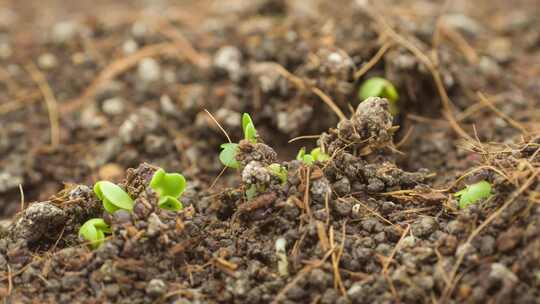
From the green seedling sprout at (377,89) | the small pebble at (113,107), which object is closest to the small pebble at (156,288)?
the green seedling sprout at (377,89)

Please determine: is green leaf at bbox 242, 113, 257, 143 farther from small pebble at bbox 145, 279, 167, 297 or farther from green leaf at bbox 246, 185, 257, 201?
small pebble at bbox 145, 279, 167, 297

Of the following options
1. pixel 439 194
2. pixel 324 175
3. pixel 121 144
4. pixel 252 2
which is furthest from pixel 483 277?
pixel 252 2

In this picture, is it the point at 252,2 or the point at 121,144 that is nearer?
the point at 121,144

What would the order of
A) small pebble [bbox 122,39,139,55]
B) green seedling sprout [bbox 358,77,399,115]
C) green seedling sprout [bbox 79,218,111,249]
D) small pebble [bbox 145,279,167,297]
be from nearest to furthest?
small pebble [bbox 145,279,167,297] → green seedling sprout [bbox 79,218,111,249] → green seedling sprout [bbox 358,77,399,115] → small pebble [bbox 122,39,139,55]

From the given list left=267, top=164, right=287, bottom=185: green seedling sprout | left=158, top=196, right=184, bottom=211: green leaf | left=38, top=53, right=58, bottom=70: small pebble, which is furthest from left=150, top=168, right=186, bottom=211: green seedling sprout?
left=38, top=53, right=58, bottom=70: small pebble

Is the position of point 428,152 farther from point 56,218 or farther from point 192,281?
point 56,218

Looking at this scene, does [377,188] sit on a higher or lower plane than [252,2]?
lower
